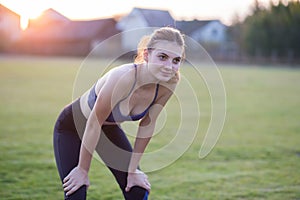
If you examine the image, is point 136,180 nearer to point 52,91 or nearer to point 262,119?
point 262,119

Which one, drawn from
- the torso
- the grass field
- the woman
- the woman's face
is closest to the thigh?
the woman

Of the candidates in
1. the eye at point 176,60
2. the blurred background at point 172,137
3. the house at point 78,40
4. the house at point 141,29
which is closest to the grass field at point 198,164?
the blurred background at point 172,137

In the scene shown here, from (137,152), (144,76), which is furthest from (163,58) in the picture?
(137,152)

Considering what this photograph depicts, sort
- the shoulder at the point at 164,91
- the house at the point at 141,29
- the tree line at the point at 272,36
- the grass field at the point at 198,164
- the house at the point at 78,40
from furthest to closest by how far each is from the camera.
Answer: the tree line at the point at 272,36
the house at the point at 78,40
the grass field at the point at 198,164
the house at the point at 141,29
the shoulder at the point at 164,91

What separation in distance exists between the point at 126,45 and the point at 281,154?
10.2ft

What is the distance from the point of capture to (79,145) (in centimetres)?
293

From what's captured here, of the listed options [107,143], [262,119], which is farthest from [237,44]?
[107,143]

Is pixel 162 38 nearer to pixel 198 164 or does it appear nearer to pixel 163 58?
pixel 163 58

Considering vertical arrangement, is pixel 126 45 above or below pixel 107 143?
above

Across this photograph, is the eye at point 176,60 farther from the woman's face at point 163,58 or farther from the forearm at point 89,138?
the forearm at point 89,138

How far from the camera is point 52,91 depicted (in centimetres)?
1414

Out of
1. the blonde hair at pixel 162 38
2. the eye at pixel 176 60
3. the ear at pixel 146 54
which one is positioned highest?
the blonde hair at pixel 162 38

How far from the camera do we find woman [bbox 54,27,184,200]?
8.07 ft

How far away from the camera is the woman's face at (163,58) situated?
2453mm
